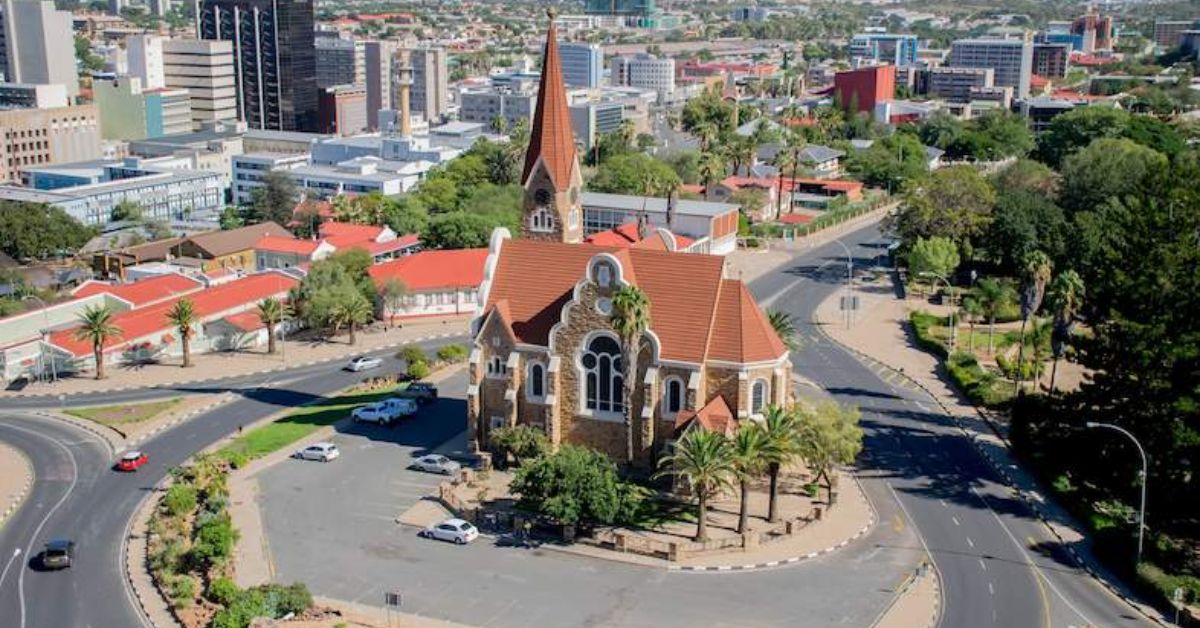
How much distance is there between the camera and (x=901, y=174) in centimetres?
17900

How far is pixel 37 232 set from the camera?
134000mm

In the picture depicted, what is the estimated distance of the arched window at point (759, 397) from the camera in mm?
66188

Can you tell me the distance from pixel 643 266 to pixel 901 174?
394 ft

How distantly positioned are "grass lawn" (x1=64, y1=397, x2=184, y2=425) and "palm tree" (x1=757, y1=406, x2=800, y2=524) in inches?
1714

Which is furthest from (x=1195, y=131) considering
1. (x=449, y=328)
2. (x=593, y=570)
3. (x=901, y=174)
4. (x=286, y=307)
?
(x=593, y=570)

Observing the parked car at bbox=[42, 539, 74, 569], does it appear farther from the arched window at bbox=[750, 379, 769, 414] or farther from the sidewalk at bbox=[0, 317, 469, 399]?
the arched window at bbox=[750, 379, 769, 414]

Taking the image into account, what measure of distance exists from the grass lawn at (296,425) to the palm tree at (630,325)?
22.4m

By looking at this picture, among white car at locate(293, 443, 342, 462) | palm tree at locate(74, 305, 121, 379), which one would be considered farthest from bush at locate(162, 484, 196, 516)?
palm tree at locate(74, 305, 121, 379)

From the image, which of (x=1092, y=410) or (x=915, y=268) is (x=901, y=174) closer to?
(x=915, y=268)

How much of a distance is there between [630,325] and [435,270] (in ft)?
164

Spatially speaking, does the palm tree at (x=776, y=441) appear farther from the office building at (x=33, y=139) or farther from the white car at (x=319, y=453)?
the office building at (x=33, y=139)

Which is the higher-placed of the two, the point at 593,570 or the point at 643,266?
the point at 643,266

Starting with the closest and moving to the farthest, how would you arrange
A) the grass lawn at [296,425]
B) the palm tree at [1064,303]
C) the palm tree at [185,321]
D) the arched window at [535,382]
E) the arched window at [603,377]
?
1. the arched window at [603,377]
2. the arched window at [535,382]
3. the grass lawn at [296,425]
4. the palm tree at [1064,303]
5. the palm tree at [185,321]

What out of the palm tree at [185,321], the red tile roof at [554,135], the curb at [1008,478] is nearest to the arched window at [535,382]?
the red tile roof at [554,135]
